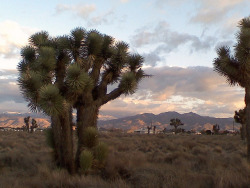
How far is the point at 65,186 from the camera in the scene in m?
7.84

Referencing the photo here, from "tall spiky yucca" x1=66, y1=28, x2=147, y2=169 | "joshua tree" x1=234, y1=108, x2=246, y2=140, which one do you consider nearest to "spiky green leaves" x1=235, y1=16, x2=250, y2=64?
"tall spiky yucca" x1=66, y1=28, x2=147, y2=169

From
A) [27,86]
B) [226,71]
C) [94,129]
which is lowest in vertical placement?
[94,129]

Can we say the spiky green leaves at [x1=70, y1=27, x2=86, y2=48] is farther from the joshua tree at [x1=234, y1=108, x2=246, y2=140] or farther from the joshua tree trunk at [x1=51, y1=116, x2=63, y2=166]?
the joshua tree at [x1=234, y1=108, x2=246, y2=140]

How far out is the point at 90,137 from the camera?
408 inches

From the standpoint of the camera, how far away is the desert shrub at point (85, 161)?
985 centimetres

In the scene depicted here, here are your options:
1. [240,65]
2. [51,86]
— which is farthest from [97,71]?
[240,65]

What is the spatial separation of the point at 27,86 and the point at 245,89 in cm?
849

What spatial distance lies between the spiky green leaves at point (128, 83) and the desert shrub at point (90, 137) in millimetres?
1933

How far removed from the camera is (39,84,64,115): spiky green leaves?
9258 mm

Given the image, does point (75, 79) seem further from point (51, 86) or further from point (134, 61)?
point (134, 61)

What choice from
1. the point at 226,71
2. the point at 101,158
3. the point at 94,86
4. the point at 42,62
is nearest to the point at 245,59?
the point at 226,71

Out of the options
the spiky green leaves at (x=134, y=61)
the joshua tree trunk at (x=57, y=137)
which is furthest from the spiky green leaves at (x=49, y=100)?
the spiky green leaves at (x=134, y=61)

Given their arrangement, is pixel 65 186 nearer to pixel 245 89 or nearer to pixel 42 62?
pixel 42 62

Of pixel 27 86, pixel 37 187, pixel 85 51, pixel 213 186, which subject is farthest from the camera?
pixel 85 51
